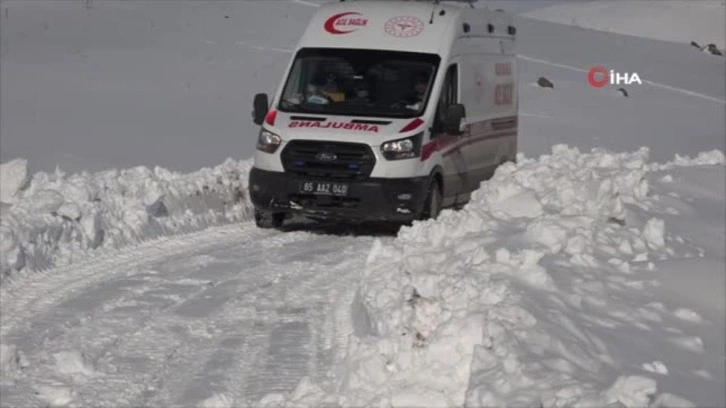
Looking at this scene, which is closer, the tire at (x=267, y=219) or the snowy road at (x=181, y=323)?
the snowy road at (x=181, y=323)

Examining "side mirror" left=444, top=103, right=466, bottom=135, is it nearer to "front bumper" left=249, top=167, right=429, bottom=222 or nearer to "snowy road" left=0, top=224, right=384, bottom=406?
"front bumper" left=249, top=167, right=429, bottom=222

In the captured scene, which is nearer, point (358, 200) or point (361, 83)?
point (358, 200)

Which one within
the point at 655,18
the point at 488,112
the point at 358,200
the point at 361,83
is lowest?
the point at 655,18

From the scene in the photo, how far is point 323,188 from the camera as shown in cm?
1554

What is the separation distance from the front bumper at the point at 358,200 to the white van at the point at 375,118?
0.03 ft

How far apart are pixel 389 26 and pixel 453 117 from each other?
1.45 m

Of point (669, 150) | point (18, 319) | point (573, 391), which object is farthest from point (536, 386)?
point (669, 150)

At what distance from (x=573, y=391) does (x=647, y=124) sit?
33.0 m

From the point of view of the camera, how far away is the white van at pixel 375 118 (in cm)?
1552

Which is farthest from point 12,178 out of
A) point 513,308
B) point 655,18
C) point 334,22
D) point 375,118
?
point 655,18

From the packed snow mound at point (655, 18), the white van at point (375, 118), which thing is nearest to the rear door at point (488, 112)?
the white van at point (375, 118)

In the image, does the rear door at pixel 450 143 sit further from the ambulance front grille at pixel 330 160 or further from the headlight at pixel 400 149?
the ambulance front grille at pixel 330 160

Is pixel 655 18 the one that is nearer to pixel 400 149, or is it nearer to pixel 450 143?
pixel 450 143

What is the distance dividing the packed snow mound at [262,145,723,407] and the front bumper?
3.24 metres
